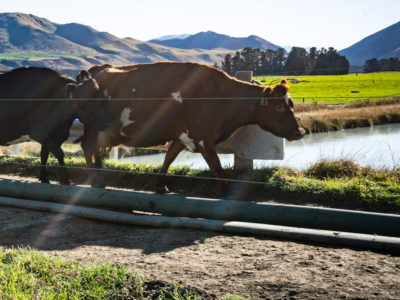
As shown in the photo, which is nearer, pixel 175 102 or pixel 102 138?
pixel 175 102

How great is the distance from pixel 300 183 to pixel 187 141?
184cm

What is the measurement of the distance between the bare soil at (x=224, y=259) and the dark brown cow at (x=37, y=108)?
2.39m

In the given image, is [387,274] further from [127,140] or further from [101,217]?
[127,140]

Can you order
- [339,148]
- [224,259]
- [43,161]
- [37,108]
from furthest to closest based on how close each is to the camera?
[339,148], [43,161], [37,108], [224,259]

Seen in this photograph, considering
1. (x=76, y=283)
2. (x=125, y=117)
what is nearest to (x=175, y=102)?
(x=125, y=117)

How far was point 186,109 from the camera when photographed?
6723mm

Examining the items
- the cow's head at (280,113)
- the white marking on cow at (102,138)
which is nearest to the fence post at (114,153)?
the white marking on cow at (102,138)

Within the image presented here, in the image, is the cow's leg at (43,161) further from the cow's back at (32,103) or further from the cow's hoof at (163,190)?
the cow's hoof at (163,190)

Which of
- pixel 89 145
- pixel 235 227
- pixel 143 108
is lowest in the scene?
pixel 235 227

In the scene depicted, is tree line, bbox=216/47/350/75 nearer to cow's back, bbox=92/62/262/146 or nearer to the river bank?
the river bank

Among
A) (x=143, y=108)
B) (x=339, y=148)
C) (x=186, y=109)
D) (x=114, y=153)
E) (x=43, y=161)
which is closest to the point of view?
(x=186, y=109)

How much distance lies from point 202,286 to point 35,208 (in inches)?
143

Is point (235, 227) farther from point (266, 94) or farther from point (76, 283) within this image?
point (266, 94)

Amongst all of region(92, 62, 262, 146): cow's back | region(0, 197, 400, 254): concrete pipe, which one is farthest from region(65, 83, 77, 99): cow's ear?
region(0, 197, 400, 254): concrete pipe
